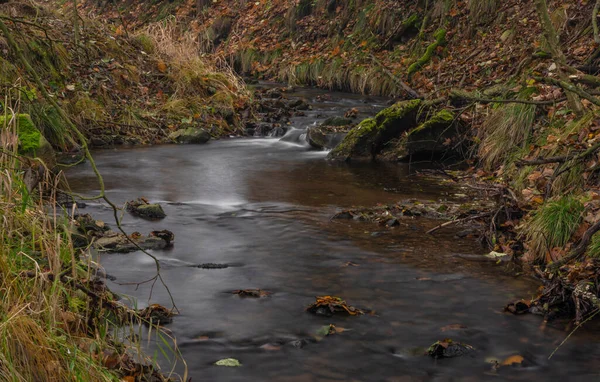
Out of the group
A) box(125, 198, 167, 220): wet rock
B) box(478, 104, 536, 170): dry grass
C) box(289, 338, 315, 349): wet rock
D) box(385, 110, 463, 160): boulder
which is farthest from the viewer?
box(385, 110, 463, 160): boulder

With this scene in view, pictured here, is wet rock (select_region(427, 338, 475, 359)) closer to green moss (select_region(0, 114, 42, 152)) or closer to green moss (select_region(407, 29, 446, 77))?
green moss (select_region(0, 114, 42, 152))

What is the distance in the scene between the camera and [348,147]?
1154 centimetres

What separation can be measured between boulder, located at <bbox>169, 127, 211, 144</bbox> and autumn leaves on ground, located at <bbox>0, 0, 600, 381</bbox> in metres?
0.04

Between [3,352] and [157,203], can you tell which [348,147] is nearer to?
[157,203]

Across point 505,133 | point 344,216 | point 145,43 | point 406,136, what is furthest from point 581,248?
point 145,43

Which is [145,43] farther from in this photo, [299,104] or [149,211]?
[149,211]

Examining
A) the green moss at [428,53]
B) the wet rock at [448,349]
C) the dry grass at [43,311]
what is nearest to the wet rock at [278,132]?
the green moss at [428,53]

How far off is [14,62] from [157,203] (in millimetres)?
4950

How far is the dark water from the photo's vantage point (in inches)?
166

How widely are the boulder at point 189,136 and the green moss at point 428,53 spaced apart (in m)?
4.61

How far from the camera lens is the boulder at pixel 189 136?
43.8 ft

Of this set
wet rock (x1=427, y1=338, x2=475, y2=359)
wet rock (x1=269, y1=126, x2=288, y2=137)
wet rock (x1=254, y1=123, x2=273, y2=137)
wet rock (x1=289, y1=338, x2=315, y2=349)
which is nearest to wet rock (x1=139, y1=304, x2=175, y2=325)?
wet rock (x1=289, y1=338, x2=315, y2=349)

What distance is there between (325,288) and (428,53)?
10.6 m

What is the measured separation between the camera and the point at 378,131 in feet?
37.5
